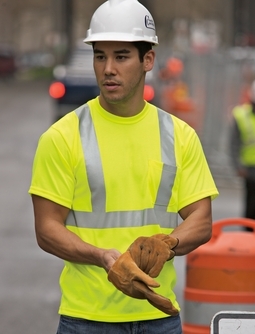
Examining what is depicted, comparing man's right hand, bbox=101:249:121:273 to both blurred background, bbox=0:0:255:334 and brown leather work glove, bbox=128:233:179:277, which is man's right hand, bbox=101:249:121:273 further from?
blurred background, bbox=0:0:255:334

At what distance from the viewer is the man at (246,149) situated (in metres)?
10.6

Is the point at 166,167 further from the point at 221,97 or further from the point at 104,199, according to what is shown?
the point at 221,97

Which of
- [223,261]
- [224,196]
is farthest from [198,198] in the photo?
[224,196]

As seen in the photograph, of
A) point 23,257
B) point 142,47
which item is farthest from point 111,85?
point 23,257

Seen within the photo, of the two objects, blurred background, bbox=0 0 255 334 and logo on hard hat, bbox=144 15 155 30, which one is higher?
logo on hard hat, bbox=144 15 155 30

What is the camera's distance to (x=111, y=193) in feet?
13.8

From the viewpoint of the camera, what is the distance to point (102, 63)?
421 centimetres

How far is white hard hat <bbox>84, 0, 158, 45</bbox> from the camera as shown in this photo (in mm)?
4219

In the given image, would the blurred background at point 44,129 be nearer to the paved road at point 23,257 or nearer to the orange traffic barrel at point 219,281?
the paved road at point 23,257

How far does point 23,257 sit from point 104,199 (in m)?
7.15

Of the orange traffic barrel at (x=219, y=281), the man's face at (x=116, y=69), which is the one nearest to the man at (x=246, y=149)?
the orange traffic barrel at (x=219, y=281)

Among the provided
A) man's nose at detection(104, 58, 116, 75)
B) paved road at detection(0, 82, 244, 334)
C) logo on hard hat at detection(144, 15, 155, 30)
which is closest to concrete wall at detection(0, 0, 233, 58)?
paved road at detection(0, 82, 244, 334)

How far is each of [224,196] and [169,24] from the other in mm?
61513

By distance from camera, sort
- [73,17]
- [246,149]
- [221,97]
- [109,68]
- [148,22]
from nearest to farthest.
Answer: [109,68] → [148,22] → [246,149] → [221,97] → [73,17]
